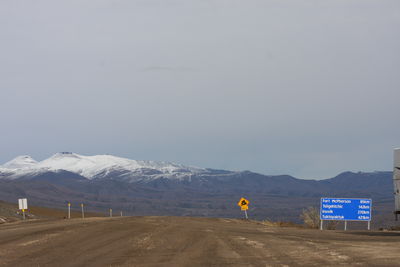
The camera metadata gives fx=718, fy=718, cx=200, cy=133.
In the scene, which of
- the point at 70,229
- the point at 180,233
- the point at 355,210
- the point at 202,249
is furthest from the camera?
the point at 355,210

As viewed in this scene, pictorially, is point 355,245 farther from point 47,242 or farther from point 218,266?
point 47,242

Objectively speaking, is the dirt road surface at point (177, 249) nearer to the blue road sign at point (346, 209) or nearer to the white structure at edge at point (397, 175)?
the white structure at edge at point (397, 175)

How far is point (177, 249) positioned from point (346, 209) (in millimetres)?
21133

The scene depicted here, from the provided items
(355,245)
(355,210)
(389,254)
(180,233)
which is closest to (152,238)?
(180,233)

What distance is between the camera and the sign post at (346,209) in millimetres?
38875

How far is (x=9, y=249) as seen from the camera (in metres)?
20.6

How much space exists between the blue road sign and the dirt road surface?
1403cm

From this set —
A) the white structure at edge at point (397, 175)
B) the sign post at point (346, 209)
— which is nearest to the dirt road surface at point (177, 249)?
the white structure at edge at point (397, 175)

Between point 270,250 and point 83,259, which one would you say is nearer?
point 83,259

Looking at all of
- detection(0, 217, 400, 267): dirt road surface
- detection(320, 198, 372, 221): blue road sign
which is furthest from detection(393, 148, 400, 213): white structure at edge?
detection(320, 198, 372, 221): blue road sign

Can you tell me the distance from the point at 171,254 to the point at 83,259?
89.5 inches

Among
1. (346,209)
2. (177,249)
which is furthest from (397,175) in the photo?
(346,209)

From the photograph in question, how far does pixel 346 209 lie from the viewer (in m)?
39.1

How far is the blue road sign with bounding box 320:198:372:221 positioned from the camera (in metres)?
38.9
